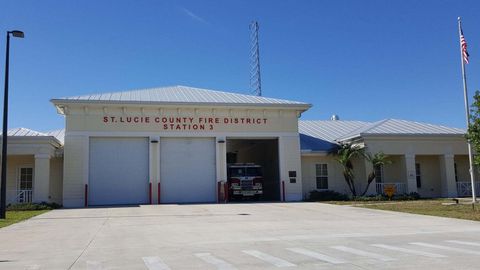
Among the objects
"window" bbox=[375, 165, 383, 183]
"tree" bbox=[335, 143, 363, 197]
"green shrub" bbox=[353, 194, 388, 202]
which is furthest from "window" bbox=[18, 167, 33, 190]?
"window" bbox=[375, 165, 383, 183]

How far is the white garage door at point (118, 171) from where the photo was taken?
28469mm

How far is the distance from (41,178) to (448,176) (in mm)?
25058

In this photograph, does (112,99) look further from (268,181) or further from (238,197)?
(268,181)

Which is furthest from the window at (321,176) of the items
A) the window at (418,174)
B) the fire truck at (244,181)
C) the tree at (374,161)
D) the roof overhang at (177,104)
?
the window at (418,174)

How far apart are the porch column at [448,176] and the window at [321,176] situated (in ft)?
25.4

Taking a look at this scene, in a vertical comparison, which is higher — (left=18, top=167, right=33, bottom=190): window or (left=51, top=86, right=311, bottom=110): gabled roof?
(left=51, top=86, right=311, bottom=110): gabled roof

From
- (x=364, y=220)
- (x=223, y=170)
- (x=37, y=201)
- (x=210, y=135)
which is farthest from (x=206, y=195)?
(x=364, y=220)

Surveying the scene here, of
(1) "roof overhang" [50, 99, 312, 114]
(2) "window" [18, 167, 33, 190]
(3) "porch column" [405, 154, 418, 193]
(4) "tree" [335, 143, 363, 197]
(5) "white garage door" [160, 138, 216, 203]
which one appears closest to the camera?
(1) "roof overhang" [50, 99, 312, 114]

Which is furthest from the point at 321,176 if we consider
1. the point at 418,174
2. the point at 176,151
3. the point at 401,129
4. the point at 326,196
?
the point at 176,151

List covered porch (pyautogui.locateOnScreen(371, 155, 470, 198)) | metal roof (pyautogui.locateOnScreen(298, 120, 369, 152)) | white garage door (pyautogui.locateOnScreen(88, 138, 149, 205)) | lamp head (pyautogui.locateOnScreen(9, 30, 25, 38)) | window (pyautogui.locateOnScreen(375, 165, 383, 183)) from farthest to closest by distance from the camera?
1. window (pyautogui.locateOnScreen(375, 165, 383, 183))
2. metal roof (pyautogui.locateOnScreen(298, 120, 369, 152))
3. covered porch (pyautogui.locateOnScreen(371, 155, 470, 198))
4. white garage door (pyautogui.locateOnScreen(88, 138, 149, 205))
5. lamp head (pyautogui.locateOnScreen(9, 30, 25, 38))

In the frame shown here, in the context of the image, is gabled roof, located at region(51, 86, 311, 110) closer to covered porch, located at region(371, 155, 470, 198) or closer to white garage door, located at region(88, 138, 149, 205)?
white garage door, located at region(88, 138, 149, 205)

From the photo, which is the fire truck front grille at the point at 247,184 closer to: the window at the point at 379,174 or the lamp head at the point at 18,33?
the window at the point at 379,174

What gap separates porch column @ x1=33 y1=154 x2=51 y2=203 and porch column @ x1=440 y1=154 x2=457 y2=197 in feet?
80.7

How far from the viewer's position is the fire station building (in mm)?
28125
